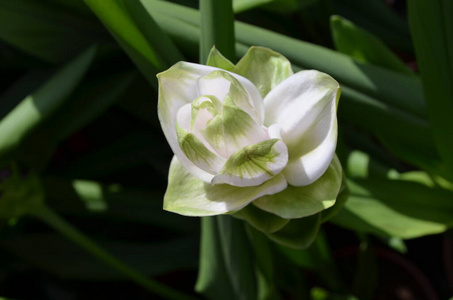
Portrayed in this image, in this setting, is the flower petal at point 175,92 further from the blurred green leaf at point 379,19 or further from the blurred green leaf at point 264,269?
the blurred green leaf at point 379,19

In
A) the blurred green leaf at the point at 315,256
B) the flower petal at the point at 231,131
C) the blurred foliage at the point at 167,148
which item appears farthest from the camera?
the blurred green leaf at the point at 315,256

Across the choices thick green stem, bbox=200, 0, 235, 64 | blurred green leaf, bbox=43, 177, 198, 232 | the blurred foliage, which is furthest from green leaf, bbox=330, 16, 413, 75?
blurred green leaf, bbox=43, 177, 198, 232

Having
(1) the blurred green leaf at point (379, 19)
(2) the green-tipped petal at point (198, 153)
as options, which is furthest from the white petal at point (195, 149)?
(1) the blurred green leaf at point (379, 19)

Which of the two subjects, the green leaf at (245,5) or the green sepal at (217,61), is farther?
the green leaf at (245,5)

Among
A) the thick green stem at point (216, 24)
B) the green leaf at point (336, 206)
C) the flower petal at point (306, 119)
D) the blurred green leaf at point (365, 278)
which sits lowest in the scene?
the blurred green leaf at point (365, 278)

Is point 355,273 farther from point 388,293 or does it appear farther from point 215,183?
point 215,183

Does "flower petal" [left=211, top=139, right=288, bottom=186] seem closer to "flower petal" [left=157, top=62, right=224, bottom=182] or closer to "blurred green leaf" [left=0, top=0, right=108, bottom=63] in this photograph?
"flower petal" [left=157, top=62, right=224, bottom=182]

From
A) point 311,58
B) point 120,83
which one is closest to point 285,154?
point 311,58

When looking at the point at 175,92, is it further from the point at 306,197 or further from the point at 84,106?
the point at 84,106
